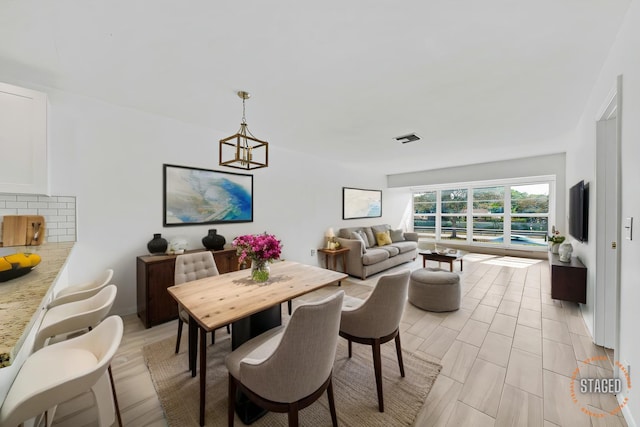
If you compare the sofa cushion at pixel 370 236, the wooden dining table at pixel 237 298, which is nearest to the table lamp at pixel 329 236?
the sofa cushion at pixel 370 236

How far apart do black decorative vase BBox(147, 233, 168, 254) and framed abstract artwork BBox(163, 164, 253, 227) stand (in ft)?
0.81

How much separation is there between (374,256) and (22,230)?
4527 millimetres

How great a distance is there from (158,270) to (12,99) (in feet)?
6.04

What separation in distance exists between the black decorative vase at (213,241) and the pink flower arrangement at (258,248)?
1.34m

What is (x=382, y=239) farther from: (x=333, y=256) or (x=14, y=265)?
(x=14, y=265)

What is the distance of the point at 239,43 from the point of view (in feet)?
5.48

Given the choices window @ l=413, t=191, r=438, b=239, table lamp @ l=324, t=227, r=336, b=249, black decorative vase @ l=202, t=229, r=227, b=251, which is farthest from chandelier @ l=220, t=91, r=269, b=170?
window @ l=413, t=191, r=438, b=239

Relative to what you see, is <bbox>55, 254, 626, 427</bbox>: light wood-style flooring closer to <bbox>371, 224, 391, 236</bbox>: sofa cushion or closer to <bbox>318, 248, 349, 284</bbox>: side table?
<bbox>318, 248, 349, 284</bbox>: side table

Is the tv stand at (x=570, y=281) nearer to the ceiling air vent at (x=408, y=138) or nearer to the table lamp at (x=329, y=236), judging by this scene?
the ceiling air vent at (x=408, y=138)

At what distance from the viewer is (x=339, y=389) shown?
1759 mm

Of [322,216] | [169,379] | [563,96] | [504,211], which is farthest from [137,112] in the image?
[504,211]

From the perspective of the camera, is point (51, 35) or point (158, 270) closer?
point (51, 35)

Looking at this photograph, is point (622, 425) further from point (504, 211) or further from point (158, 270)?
point (504, 211)

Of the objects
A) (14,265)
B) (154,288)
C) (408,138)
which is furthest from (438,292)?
(14,265)
